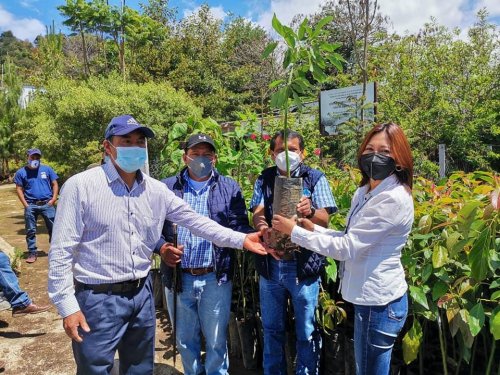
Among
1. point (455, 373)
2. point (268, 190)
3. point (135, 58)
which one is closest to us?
point (455, 373)

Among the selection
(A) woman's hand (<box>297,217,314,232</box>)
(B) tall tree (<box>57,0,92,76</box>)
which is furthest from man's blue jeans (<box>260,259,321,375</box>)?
(B) tall tree (<box>57,0,92,76</box>)

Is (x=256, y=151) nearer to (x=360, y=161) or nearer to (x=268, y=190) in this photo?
(x=268, y=190)

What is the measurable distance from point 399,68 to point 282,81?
928 centimetres

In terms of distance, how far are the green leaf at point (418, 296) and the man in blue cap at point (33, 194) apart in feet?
20.2

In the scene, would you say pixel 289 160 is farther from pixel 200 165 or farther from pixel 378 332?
pixel 378 332

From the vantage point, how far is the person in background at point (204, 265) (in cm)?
255

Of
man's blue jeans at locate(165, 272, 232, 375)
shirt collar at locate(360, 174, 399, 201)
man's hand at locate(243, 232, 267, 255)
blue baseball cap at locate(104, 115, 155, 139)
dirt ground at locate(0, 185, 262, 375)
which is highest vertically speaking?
blue baseball cap at locate(104, 115, 155, 139)

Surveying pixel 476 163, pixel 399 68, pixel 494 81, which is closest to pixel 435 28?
pixel 399 68

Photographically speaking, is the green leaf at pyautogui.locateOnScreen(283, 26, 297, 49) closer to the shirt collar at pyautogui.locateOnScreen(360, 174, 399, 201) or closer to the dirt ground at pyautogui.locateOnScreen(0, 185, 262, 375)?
the shirt collar at pyautogui.locateOnScreen(360, 174, 399, 201)

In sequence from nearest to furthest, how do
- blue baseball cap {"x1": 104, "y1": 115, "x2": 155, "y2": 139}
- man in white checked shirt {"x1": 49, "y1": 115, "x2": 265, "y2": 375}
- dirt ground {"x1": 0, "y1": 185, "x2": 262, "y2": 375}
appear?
1. man in white checked shirt {"x1": 49, "y1": 115, "x2": 265, "y2": 375}
2. blue baseball cap {"x1": 104, "y1": 115, "x2": 155, "y2": 139}
3. dirt ground {"x1": 0, "y1": 185, "x2": 262, "y2": 375}

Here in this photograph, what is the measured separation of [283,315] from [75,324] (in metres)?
1.21

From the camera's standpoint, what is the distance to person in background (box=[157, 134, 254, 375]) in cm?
255

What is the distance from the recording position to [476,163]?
855cm

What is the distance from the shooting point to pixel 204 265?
2539 millimetres
